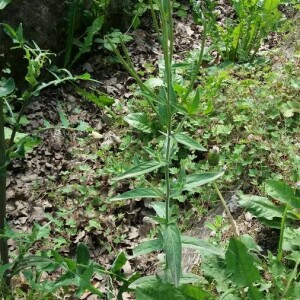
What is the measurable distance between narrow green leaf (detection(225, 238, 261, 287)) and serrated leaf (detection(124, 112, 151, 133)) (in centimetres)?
146

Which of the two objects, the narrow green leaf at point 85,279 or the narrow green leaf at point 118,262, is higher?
the narrow green leaf at point 85,279

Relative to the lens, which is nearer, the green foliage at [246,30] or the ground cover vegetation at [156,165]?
the ground cover vegetation at [156,165]

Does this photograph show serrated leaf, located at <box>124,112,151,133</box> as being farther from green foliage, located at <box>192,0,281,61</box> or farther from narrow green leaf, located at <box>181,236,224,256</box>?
narrow green leaf, located at <box>181,236,224,256</box>

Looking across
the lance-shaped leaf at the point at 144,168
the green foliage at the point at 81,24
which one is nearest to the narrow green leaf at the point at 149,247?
the lance-shaped leaf at the point at 144,168

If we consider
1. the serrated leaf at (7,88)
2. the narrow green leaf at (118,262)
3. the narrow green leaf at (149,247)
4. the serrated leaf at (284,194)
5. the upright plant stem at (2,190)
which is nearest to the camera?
the serrated leaf at (7,88)

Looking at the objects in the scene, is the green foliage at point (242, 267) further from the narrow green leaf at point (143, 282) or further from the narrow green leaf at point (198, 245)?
the narrow green leaf at point (143, 282)

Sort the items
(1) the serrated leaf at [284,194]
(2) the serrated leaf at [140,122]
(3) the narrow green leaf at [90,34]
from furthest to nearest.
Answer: (3) the narrow green leaf at [90,34]
(2) the serrated leaf at [140,122]
(1) the serrated leaf at [284,194]

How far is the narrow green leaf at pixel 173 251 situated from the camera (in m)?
1.85

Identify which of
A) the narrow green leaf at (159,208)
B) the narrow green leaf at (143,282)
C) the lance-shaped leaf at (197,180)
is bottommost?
the narrow green leaf at (143,282)

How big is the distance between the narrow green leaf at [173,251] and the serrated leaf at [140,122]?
1.55 m

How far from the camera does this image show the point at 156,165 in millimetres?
1867

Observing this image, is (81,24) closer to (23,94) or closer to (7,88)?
(23,94)

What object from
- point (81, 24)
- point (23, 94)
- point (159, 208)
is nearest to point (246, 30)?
point (81, 24)

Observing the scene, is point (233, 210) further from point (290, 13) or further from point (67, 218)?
point (290, 13)
